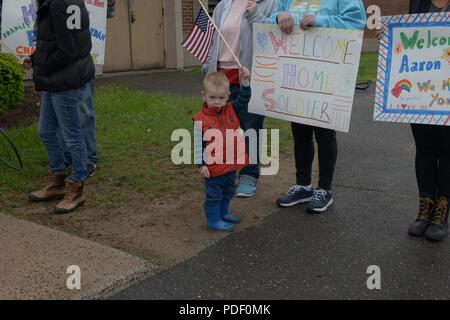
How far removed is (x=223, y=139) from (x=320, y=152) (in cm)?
85

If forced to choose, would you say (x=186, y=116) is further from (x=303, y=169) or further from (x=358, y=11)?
(x=358, y=11)

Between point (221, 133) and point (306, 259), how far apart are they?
1.00 metres

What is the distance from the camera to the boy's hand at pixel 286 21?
391cm

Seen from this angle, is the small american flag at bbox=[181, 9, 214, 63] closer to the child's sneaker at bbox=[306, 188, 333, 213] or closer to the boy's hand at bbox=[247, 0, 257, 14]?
the boy's hand at bbox=[247, 0, 257, 14]

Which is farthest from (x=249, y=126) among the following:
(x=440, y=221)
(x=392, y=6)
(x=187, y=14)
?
(x=392, y=6)

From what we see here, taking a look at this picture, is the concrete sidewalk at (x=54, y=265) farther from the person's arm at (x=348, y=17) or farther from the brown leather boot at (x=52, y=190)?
the person's arm at (x=348, y=17)

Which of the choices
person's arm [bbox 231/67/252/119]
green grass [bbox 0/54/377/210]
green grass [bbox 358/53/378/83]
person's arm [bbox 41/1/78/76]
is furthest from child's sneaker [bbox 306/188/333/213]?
green grass [bbox 358/53/378/83]

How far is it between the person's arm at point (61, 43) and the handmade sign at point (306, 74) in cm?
138

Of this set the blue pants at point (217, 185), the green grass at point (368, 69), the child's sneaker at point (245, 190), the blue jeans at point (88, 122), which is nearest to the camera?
the blue pants at point (217, 185)

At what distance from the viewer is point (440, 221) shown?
3727mm

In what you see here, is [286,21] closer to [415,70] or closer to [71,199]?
[415,70]

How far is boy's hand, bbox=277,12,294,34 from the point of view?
3912mm

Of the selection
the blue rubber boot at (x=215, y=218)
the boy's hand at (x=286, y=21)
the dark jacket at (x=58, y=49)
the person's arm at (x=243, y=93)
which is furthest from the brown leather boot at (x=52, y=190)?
the boy's hand at (x=286, y=21)

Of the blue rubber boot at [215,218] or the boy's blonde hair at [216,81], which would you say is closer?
the boy's blonde hair at [216,81]
